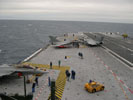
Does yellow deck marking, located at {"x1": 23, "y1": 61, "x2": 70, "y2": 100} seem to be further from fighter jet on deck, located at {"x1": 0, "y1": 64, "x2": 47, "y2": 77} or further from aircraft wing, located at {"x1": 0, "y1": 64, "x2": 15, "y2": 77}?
aircraft wing, located at {"x1": 0, "y1": 64, "x2": 15, "y2": 77}

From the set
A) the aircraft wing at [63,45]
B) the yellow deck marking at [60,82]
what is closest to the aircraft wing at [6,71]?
the yellow deck marking at [60,82]

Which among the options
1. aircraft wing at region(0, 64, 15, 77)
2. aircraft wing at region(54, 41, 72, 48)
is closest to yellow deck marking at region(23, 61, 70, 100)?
aircraft wing at region(0, 64, 15, 77)

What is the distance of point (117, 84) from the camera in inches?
753

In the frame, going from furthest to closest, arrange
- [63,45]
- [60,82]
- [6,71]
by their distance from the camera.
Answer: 1. [63,45]
2. [60,82]
3. [6,71]

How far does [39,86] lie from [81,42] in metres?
33.7

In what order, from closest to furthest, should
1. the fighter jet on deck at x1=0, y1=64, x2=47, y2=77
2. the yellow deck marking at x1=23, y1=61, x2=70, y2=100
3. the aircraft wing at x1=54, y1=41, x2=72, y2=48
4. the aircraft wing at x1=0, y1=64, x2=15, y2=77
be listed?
1. the yellow deck marking at x1=23, y1=61, x2=70, y2=100
2. the aircraft wing at x1=0, y1=64, x2=15, y2=77
3. the fighter jet on deck at x1=0, y1=64, x2=47, y2=77
4. the aircraft wing at x1=54, y1=41, x2=72, y2=48

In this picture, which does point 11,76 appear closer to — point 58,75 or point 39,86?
point 39,86

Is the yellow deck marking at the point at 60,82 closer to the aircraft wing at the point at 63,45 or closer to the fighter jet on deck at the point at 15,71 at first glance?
the fighter jet on deck at the point at 15,71

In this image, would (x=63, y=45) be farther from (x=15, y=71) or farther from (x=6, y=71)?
(x=6, y=71)

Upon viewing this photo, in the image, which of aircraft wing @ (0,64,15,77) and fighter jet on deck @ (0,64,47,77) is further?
fighter jet on deck @ (0,64,47,77)

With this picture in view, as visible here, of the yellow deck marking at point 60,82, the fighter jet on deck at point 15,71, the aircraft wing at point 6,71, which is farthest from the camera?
the fighter jet on deck at point 15,71

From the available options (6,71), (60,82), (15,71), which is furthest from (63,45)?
(6,71)

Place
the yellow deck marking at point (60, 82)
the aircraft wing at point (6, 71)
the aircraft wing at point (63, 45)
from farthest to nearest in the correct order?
Result: the aircraft wing at point (63, 45), the aircraft wing at point (6, 71), the yellow deck marking at point (60, 82)

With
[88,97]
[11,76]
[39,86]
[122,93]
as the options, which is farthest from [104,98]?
[11,76]
